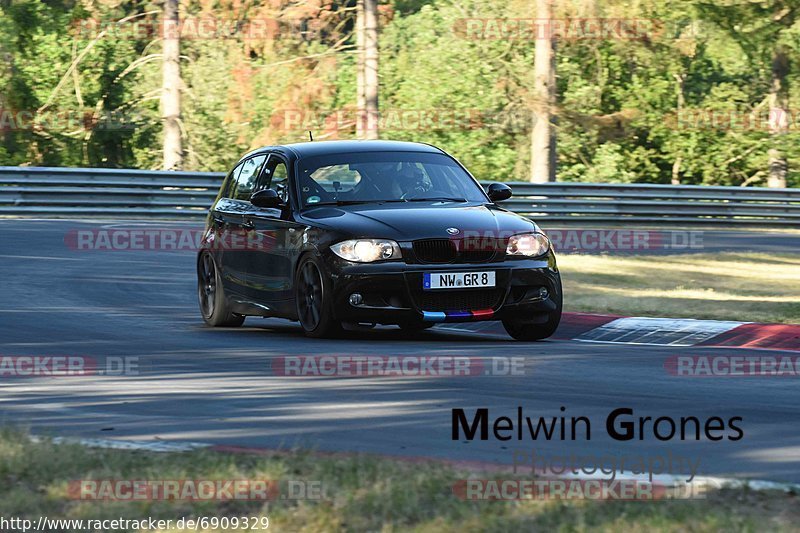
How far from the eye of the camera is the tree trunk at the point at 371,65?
3325 cm

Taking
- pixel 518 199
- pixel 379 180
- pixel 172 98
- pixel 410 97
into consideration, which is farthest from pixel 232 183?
pixel 410 97

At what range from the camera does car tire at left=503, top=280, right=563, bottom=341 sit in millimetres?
10945

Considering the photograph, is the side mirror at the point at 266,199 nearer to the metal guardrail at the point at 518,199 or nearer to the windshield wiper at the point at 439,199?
the windshield wiper at the point at 439,199

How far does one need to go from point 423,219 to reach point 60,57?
4092 centimetres

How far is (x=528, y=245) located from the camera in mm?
10719

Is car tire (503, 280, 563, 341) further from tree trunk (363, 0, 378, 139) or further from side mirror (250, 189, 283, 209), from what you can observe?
tree trunk (363, 0, 378, 139)

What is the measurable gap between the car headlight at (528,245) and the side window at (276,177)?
2.08 m

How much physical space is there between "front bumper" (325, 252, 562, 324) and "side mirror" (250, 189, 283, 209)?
1.08m

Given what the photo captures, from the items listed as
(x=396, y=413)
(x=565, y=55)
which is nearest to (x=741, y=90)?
(x=565, y=55)

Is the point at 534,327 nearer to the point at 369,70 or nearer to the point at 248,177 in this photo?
the point at 248,177

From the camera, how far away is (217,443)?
21.2 feet

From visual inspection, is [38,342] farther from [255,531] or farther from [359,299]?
[255,531]

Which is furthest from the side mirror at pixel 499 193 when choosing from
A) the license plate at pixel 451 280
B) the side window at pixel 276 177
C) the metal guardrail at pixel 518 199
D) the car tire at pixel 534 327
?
the metal guardrail at pixel 518 199

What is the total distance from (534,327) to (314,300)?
178 centimetres
